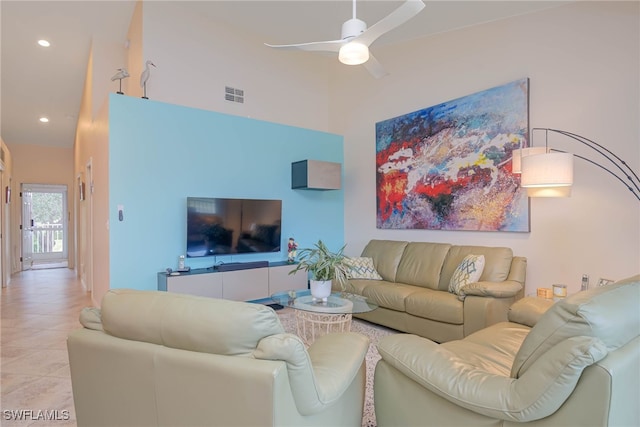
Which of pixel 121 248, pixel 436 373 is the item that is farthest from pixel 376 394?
pixel 121 248

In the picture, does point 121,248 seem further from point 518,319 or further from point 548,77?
point 548,77

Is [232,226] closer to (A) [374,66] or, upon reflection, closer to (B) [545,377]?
(A) [374,66]

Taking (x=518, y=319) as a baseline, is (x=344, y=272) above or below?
above

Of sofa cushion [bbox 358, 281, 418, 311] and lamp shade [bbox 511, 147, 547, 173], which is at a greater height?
lamp shade [bbox 511, 147, 547, 173]

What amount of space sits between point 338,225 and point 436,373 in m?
4.34

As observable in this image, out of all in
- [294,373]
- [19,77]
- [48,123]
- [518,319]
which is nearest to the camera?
[294,373]

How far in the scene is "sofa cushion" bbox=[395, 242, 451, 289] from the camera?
161 inches

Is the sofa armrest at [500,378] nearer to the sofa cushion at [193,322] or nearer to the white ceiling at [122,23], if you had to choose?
the sofa cushion at [193,322]

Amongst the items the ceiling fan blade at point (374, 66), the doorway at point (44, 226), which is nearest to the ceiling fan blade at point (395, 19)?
the ceiling fan blade at point (374, 66)

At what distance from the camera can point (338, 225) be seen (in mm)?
5867

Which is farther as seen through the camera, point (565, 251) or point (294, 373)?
point (565, 251)

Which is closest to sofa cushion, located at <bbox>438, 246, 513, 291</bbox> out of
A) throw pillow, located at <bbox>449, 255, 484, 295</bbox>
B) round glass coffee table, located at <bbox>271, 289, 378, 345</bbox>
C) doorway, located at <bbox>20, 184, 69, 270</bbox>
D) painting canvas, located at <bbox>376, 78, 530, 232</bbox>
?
throw pillow, located at <bbox>449, 255, 484, 295</bbox>

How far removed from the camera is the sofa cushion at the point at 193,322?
1312mm

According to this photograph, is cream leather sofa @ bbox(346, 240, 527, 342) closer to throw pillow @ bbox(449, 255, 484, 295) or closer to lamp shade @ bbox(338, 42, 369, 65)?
throw pillow @ bbox(449, 255, 484, 295)
